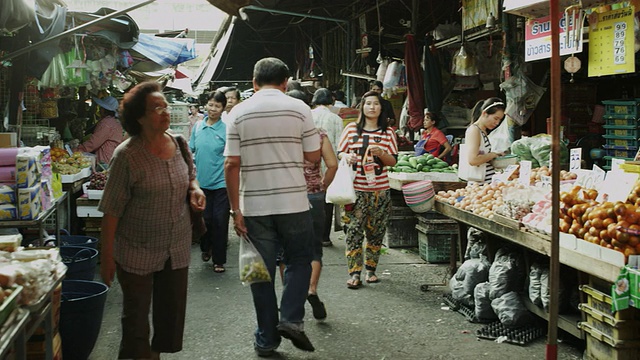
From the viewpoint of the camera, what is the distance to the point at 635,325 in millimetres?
4480

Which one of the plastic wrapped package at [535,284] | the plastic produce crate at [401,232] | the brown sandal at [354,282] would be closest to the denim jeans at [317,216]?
the brown sandal at [354,282]

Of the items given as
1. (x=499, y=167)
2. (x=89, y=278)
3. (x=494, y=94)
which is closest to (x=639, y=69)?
(x=494, y=94)

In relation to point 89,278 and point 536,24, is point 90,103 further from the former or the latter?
point 536,24

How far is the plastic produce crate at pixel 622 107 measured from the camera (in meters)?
10.1

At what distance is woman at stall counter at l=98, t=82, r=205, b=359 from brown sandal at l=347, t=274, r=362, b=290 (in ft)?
11.1

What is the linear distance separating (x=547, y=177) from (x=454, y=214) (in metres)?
1.02

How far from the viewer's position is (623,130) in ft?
34.0

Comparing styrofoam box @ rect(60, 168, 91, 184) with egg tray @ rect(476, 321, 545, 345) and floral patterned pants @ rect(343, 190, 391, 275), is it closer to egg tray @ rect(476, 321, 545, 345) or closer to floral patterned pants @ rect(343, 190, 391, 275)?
floral patterned pants @ rect(343, 190, 391, 275)

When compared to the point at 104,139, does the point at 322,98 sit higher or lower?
higher

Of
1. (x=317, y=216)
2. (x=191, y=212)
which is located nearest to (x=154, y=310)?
(x=191, y=212)

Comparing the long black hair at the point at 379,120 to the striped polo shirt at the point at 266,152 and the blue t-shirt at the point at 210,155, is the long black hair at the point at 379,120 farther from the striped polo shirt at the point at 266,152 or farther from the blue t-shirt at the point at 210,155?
the striped polo shirt at the point at 266,152

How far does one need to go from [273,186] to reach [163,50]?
5.98 m

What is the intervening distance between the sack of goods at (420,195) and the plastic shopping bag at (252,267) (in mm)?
2732

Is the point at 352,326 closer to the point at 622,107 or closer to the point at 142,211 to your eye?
the point at 142,211
